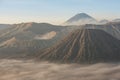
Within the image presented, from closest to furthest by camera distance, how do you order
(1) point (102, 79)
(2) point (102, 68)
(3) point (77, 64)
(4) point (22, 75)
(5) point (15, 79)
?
(1) point (102, 79)
(5) point (15, 79)
(4) point (22, 75)
(2) point (102, 68)
(3) point (77, 64)

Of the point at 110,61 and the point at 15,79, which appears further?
→ the point at 110,61

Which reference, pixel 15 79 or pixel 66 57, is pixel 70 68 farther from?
pixel 15 79

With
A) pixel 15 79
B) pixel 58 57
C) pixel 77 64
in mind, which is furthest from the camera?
pixel 58 57

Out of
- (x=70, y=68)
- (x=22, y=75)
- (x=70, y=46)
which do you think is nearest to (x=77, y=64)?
(x=70, y=68)

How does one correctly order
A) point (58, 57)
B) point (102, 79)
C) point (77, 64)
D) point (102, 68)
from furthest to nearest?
point (58, 57), point (77, 64), point (102, 68), point (102, 79)

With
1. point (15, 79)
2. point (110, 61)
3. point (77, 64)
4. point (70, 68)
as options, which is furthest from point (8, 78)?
point (110, 61)

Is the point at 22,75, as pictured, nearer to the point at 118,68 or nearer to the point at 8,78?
the point at 8,78
